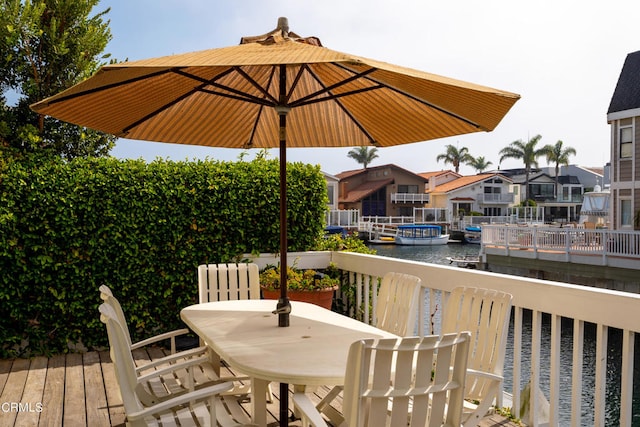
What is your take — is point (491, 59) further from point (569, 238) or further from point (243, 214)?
point (243, 214)

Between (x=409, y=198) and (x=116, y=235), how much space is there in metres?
43.5

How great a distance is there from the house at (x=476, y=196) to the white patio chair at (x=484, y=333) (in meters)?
46.5

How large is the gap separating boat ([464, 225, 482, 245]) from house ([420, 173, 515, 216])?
563cm

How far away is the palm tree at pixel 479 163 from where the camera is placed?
70.4m

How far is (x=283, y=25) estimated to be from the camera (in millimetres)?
3006

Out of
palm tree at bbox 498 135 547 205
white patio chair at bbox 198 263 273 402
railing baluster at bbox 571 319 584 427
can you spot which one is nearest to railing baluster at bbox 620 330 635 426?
railing baluster at bbox 571 319 584 427

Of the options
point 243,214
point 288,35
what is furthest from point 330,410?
point 243,214

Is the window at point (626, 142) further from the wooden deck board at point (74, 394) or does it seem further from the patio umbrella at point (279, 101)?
the wooden deck board at point (74, 394)

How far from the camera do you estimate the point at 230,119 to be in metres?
4.22

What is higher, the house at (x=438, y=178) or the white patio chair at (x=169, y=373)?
the house at (x=438, y=178)

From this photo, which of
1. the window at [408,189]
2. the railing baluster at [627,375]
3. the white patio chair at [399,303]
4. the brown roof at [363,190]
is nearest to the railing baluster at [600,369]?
the railing baluster at [627,375]

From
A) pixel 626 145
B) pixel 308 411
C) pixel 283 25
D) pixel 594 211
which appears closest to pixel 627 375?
pixel 308 411

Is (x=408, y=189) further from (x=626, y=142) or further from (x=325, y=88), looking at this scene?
(x=325, y=88)

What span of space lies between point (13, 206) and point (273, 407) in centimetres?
317
